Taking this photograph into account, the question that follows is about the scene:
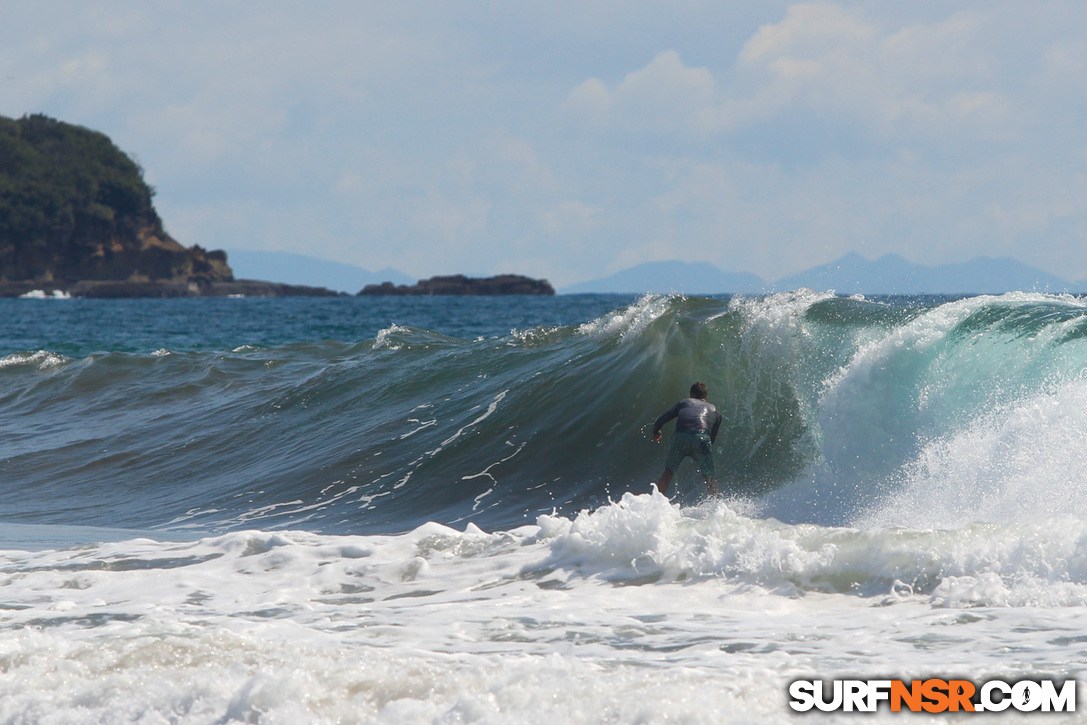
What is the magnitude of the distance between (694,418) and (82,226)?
121 meters

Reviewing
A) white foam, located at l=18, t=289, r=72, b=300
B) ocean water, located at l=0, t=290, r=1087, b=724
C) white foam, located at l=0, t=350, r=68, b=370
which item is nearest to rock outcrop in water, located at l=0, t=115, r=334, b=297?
white foam, located at l=18, t=289, r=72, b=300

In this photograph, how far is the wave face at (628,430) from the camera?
878cm

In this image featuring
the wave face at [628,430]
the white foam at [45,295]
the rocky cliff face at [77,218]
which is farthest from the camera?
the rocky cliff face at [77,218]

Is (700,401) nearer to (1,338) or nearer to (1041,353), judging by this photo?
(1041,353)

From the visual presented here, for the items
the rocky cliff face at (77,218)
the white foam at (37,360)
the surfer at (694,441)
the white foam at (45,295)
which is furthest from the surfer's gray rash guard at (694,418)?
the rocky cliff face at (77,218)

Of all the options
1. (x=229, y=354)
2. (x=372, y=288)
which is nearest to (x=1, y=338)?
(x=229, y=354)

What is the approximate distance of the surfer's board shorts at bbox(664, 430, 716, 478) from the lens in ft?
30.5

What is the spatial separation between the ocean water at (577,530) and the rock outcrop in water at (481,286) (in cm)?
11498

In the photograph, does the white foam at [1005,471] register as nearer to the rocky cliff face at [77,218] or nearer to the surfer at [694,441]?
the surfer at [694,441]

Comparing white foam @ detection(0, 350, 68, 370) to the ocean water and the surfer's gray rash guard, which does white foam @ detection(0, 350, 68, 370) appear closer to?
the ocean water

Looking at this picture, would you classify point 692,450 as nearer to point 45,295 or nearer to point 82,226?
point 45,295

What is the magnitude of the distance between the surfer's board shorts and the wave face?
550 mm

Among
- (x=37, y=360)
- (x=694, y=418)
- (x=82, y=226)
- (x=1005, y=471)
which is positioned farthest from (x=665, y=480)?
(x=82, y=226)

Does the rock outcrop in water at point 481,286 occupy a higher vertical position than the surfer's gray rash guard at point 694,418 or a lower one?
higher
